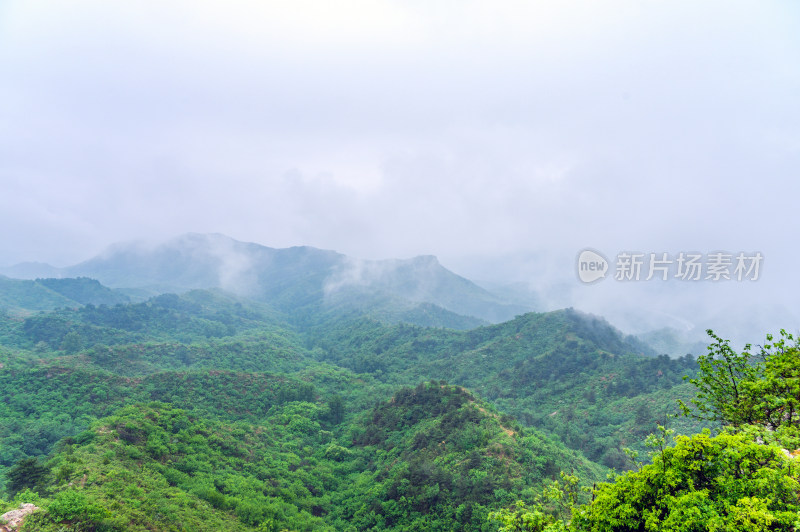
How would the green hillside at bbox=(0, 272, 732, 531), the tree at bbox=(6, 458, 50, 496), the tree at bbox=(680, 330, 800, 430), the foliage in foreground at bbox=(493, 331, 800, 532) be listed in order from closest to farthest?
the foliage in foreground at bbox=(493, 331, 800, 532) < the tree at bbox=(680, 330, 800, 430) < the tree at bbox=(6, 458, 50, 496) < the green hillside at bbox=(0, 272, 732, 531)

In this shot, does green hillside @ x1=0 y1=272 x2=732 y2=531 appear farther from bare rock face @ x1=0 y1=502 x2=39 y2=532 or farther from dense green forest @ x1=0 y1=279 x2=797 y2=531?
bare rock face @ x1=0 y1=502 x2=39 y2=532

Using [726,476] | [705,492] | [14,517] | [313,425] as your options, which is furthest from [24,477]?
[726,476]

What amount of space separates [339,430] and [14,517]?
4368 centimetres

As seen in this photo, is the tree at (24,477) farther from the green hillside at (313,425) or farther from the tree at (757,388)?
the tree at (757,388)

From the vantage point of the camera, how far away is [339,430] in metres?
58.5

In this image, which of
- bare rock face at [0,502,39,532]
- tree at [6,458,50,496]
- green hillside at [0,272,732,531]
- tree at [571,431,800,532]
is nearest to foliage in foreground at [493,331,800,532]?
tree at [571,431,800,532]

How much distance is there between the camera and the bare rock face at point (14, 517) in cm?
1792

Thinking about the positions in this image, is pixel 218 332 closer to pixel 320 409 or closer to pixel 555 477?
pixel 320 409

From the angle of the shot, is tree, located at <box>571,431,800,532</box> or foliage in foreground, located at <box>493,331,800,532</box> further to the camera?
A: foliage in foreground, located at <box>493,331,800,532</box>

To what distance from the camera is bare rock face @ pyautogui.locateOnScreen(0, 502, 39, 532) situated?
17920 millimetres

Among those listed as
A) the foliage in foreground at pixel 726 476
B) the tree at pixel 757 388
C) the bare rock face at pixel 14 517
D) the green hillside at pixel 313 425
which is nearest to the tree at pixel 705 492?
the foliage in foreground at pixel 726 476

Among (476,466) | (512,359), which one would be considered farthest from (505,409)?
(476,466)

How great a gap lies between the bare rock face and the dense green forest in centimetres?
60

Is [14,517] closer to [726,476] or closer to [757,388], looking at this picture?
[726,476]
